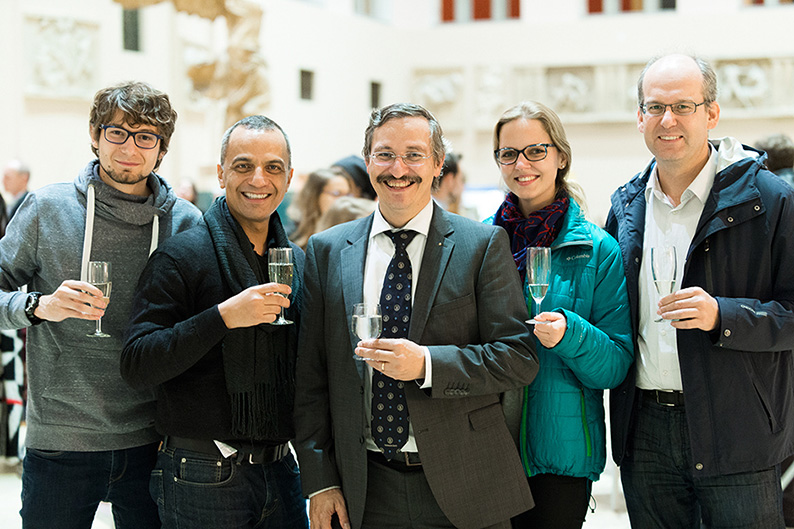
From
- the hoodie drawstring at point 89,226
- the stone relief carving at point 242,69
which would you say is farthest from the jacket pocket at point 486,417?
the stone relief carving at point 242,69

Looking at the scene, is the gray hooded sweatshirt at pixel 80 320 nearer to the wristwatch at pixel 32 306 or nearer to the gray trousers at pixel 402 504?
the wristwatch at pixel 32 306

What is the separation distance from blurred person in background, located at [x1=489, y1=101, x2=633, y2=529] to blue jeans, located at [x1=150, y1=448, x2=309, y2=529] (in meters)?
0.83

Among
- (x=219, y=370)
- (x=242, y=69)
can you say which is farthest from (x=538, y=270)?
(x=242, y=69)

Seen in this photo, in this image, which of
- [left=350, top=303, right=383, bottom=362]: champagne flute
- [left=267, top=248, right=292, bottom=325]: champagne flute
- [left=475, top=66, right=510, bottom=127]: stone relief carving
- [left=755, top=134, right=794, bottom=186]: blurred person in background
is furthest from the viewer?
[left=475, top=66, right=510, bottom=127]: stone relief carving

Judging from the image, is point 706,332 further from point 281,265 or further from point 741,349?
point 281,265

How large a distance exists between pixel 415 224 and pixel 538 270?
0.42 m

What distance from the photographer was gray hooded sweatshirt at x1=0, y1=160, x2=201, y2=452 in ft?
9.03

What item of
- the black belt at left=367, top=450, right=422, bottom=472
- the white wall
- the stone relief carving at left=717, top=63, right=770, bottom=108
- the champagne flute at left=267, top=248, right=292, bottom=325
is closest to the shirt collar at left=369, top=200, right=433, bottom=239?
the champagne flute at left=267, top=248, right=292, bottom=325

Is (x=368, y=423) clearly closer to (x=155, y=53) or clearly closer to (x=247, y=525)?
(x=247, y=525)

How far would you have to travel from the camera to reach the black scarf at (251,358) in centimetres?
257

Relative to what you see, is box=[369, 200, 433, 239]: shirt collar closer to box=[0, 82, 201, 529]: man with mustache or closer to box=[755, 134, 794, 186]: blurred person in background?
box=[0, 82, 201, 529]: man with mustache

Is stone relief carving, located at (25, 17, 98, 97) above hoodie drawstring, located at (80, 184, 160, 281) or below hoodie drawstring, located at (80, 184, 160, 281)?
above

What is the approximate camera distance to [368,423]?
252 cm

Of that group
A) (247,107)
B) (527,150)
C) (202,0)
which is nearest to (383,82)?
(247,107)
